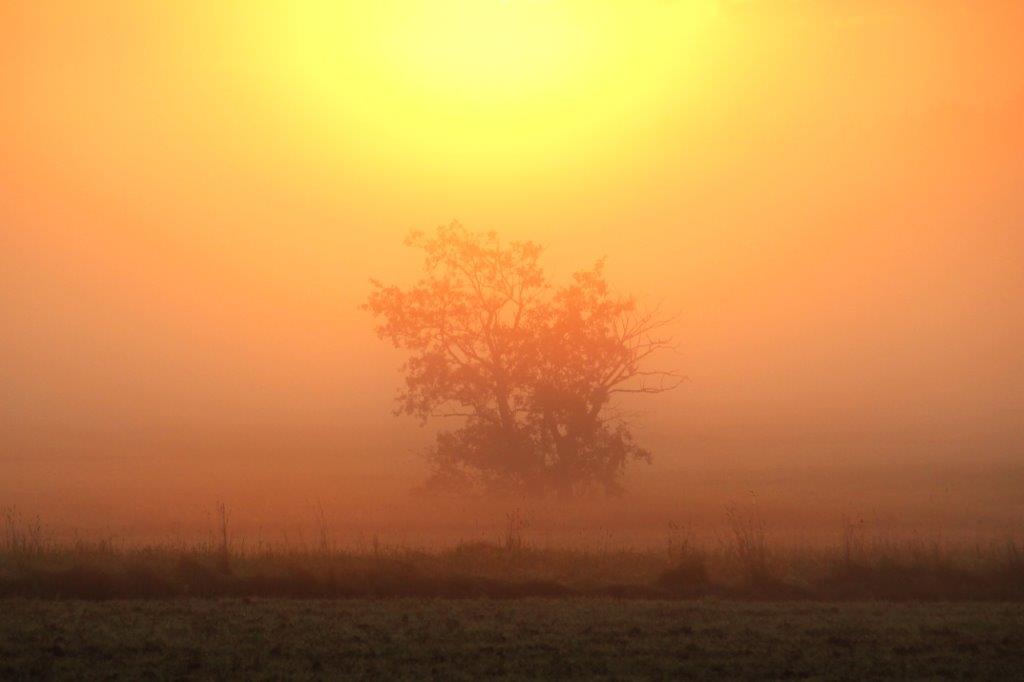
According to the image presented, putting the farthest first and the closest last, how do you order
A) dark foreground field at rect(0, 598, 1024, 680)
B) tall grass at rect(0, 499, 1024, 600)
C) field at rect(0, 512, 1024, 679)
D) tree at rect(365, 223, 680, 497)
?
tree at rect(365, 223, 680, 497) < tall grass at rect(0, 499, 1024, 600) < field at rect(0, 512, 1024, 679) < dark foreground field at rect(0, 598, 1024, 680)

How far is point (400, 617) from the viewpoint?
591 inches

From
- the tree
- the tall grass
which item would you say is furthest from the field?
the tree

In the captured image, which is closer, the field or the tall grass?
the field

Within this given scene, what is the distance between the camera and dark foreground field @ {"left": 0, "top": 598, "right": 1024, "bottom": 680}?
12078 millimetres

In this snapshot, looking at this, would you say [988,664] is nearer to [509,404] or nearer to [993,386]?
[509,404]

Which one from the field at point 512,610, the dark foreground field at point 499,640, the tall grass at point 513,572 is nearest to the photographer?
the dark foreground field at point 499,640

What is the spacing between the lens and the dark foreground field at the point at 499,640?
39.6 ft

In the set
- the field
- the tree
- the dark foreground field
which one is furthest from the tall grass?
the tree

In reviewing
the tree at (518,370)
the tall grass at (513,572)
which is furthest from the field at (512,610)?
the tree at (518,370)

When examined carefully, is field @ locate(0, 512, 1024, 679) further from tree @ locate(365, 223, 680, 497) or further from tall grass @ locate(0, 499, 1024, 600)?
tree @ locate(365, 223, 680, 497)

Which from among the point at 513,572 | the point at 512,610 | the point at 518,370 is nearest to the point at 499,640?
the point at 512,610

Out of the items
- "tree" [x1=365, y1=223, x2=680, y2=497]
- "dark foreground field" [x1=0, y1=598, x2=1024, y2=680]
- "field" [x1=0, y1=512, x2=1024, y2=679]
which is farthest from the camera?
"tree" [x1=365, y1=223, x2=680, y2=497]

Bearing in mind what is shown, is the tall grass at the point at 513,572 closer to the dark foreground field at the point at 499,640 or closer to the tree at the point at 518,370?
the dark foreground field at the point at 499,640

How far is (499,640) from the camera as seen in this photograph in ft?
44.3
